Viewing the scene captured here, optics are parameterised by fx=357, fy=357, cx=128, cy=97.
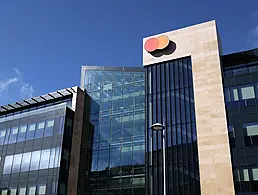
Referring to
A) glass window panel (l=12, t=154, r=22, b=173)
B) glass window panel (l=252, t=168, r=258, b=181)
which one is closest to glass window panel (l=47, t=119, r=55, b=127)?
glass window panel (l=12, t=154, r=22, b=173)

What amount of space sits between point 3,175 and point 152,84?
20137 mm

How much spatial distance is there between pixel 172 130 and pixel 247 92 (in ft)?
26.0

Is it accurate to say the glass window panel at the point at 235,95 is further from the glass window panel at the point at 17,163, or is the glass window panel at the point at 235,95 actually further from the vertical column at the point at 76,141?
the glass window panel at the point at 17,163

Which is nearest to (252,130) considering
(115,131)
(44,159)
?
(115,131)

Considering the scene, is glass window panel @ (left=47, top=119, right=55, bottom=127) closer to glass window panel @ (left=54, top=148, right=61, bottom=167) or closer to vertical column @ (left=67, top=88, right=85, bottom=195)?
vertical column @ (left=67, top=88, right=85, bottom=195)

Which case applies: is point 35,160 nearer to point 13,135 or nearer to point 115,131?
point 13,135

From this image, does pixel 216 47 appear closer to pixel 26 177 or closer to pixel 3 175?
pixel 26 177

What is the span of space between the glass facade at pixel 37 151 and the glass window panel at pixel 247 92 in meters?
19.1

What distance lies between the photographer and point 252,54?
3531cm

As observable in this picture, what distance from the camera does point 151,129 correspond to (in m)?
36.2

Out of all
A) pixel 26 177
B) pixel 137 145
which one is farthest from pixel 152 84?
pixel 26 177

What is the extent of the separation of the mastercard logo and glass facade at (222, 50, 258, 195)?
6513mm

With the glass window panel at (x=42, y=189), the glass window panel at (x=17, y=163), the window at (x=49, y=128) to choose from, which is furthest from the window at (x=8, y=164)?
the glass window panel at (x=42, y=189)

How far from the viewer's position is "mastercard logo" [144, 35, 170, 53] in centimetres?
3894
